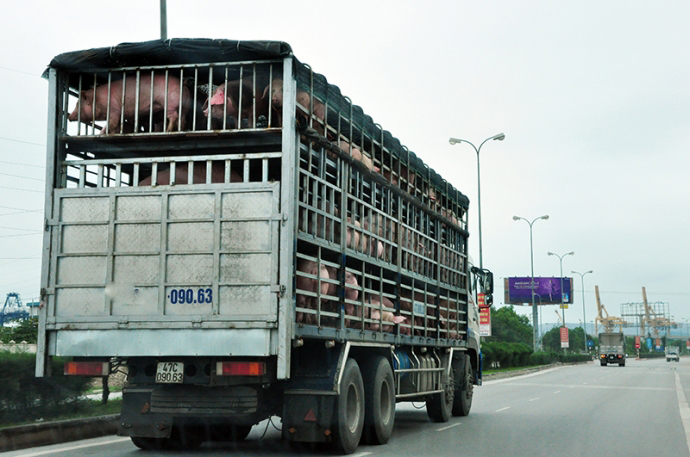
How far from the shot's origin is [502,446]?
11.4 metres

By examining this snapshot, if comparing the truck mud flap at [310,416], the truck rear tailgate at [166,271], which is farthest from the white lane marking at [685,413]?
the truck rear tailgate at [166,271]

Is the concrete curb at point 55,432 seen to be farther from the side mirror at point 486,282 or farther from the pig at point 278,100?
the side mirror at point 486,282

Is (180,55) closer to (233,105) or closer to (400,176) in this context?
(233,105)

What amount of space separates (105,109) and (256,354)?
3263mm

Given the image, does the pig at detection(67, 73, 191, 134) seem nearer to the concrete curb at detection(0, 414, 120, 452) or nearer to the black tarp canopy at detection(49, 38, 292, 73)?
the black tarp canopy at detection(49, 38, 292, 73)

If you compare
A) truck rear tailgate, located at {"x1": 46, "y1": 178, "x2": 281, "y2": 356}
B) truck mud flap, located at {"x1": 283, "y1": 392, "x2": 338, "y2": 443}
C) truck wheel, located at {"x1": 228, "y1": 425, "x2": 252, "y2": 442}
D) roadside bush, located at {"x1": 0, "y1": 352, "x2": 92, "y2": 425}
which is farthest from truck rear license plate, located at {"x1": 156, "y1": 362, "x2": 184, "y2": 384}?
roadside bush, located at {"x1": 0, "y1": 352, "x2": 92, "y2": 425}

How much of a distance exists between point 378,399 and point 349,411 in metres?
0.78

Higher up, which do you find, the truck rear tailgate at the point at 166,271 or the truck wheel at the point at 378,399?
the truck rear tailgate at the point at 166,271

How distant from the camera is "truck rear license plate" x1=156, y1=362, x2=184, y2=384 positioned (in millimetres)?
8703

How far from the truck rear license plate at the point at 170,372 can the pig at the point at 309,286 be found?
1.31m

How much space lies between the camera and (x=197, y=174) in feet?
29.9

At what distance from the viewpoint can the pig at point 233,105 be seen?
9.12m

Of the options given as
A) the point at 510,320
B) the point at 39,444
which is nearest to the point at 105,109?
the point at 39,444

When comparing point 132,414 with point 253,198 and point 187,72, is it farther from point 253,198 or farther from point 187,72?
point 187,72
